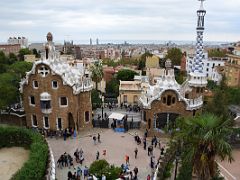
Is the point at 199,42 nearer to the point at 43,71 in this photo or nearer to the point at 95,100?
the point at 95,100

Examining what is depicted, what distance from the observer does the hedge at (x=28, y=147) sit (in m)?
21.3

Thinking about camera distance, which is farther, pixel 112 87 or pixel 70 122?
pixel 112 87

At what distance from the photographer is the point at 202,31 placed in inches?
1484

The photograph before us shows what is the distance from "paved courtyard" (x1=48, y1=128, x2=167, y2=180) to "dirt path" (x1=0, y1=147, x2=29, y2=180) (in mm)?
3123

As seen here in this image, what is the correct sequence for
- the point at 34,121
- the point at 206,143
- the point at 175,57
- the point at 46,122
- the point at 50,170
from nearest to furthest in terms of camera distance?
the point at 206,143 < the point at 50,170 < the point at 46,122 < the point at 34,121 < the point at 175,57

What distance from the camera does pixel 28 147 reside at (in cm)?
3053

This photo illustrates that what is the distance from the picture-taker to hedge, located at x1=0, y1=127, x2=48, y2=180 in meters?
21.3

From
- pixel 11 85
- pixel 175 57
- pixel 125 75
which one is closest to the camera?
pixel 11 85

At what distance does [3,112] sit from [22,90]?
637 centimetres

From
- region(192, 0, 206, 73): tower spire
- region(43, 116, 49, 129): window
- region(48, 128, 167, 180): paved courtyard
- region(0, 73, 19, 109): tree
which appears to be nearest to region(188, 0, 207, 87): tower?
region(192, 0, 206, 73): tower spire

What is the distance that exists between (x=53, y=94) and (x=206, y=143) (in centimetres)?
2256

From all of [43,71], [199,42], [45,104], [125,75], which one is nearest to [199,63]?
[199,42]

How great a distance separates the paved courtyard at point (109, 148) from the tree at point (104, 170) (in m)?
3.21

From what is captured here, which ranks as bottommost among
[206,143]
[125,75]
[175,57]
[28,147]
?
[28,147]
